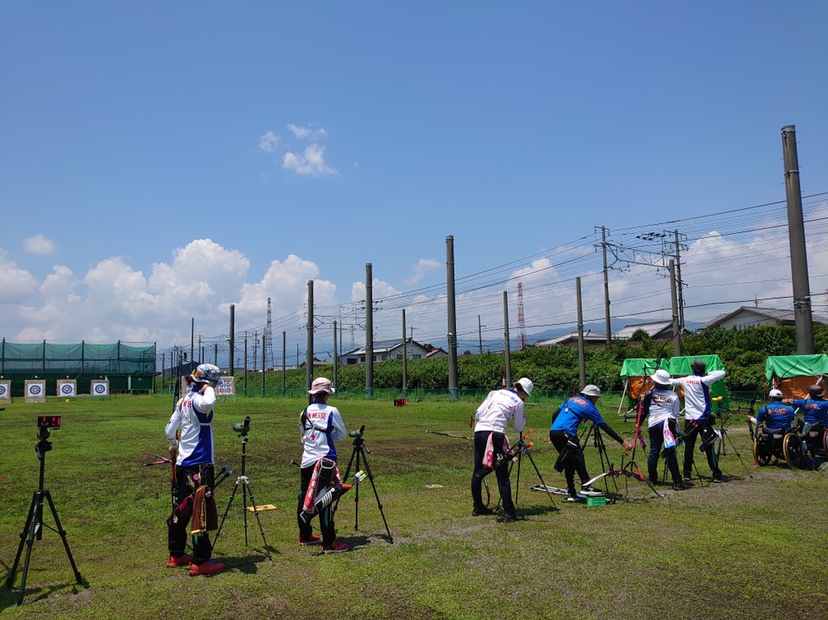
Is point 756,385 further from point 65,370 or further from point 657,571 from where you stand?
point 65,370

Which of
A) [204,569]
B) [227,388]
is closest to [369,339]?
[227,388]

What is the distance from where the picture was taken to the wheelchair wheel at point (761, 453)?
531 inches

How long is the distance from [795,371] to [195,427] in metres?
19.0

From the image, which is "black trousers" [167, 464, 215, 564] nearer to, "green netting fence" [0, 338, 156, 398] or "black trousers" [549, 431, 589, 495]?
"black trousers" [549, 431, 589, 495]

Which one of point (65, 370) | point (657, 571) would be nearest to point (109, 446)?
point (657, 571)

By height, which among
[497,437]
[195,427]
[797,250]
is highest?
[797,250]

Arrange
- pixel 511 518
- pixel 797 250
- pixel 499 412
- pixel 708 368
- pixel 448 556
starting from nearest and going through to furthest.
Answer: pixel 448 556
pixel 511 518
pixel 499 412
pixel 797 250
pixel 708 368

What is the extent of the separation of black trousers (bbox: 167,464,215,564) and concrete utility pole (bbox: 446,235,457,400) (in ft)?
119

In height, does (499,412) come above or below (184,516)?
above

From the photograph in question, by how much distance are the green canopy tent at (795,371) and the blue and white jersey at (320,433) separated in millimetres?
16060

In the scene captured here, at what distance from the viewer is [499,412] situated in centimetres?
905

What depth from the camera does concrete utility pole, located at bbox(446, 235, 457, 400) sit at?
141 feet

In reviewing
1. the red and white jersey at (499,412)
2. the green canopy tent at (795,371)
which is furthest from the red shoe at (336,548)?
the green canopy tent at (795,371)

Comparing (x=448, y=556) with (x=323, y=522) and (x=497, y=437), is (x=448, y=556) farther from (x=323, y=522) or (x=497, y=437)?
(x=497, y=437)
